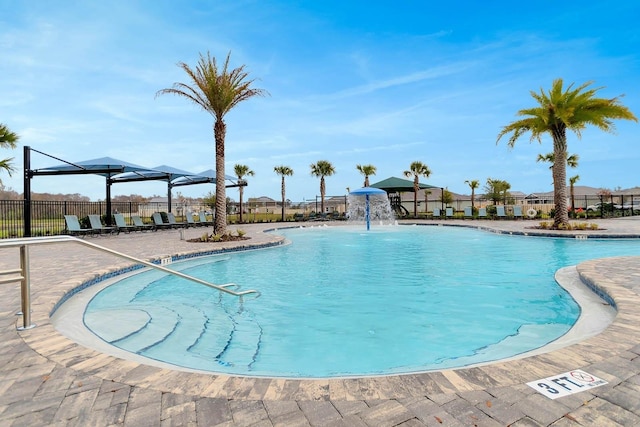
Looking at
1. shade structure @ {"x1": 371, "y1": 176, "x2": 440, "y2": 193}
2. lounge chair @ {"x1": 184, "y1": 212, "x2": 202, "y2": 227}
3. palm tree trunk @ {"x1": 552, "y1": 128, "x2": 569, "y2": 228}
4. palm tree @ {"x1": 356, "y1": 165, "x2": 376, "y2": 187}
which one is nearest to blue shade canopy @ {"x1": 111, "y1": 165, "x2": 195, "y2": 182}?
lounge chair @ {"x1": 184, "y1": 212, "x2": 202, "y2": 227}

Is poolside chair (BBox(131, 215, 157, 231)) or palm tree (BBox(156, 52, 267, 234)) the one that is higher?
palm tree (BBox(156, 52, 267, 234))

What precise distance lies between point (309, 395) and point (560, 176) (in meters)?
17.7

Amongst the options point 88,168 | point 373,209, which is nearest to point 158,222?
point 88,168

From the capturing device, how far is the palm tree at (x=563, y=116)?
1495cm

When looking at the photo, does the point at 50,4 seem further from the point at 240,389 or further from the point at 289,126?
the point at 289,126

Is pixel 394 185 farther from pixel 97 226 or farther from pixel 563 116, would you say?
pixel 97 226

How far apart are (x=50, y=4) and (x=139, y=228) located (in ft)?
29.9

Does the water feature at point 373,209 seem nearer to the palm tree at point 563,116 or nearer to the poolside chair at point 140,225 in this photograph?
the palm tree at point 563,116

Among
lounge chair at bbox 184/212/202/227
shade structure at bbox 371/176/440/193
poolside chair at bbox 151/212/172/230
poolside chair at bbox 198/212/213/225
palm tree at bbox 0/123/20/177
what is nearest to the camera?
palm tree at bbox 0/123/20/177

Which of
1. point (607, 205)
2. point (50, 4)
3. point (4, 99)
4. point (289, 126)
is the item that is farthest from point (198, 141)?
point (607, 205)

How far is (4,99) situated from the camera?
13180 millimetres

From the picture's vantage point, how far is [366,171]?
32531 millimetres

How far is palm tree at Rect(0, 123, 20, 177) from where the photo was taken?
1162cm

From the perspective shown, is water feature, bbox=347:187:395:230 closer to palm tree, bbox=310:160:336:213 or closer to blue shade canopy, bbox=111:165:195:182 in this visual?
palm tree, bbox=310:160:336:213
